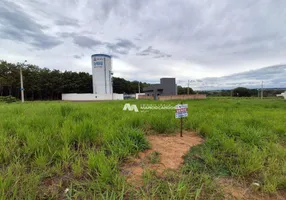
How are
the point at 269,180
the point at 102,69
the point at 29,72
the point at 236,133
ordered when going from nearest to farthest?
the point at 269,180
the point at 236,133
the point at 102,69
the point at 29,72

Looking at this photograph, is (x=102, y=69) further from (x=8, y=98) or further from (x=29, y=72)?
(x=29, y=72)

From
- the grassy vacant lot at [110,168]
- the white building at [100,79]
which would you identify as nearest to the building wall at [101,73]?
the white building at [100,79]

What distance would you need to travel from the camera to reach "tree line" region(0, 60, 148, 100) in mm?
31447

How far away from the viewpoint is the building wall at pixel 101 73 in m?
32.2

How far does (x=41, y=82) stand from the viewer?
36.6m

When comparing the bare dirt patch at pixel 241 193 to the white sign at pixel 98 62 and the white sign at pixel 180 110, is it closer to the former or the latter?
the white sign at pixel 180 110

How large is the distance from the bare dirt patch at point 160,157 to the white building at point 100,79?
31905 mm

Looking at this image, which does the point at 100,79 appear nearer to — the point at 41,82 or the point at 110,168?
the point at 41,82

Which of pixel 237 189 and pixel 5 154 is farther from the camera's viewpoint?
pixel 5 154

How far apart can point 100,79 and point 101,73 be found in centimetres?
148

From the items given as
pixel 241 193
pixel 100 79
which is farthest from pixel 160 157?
pixel 100 79

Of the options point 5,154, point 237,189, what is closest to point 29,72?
point 5,154

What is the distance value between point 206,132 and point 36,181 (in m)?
3.02

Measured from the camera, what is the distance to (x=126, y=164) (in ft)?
6.17
